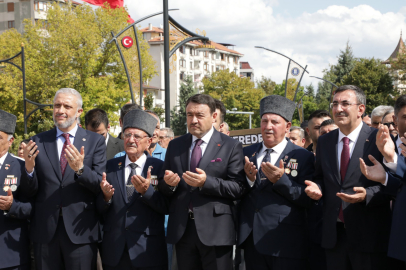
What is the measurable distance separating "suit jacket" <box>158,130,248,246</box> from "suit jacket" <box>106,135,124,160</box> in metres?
2.12

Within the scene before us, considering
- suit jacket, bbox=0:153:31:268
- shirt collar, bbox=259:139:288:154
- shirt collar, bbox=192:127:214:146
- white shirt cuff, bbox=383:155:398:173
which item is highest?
shirt collar, bbox=192:127:214:146

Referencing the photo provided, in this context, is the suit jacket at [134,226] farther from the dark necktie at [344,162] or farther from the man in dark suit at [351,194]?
the dark necktie at [344,162]

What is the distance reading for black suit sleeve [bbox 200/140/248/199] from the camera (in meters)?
4.74

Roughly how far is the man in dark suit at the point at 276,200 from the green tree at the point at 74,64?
102 feet

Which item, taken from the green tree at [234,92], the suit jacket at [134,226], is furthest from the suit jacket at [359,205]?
the green tree at [234,92]

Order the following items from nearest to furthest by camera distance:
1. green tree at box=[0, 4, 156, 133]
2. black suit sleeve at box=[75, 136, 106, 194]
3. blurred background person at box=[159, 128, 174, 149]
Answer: black suit sleeve at box=[75, 136, 106, 194]
blurred background person at box=[159, 128, 174, 149]
green tree at box=[0, 4, 156, 133]

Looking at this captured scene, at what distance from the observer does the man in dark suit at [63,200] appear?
5074 mm

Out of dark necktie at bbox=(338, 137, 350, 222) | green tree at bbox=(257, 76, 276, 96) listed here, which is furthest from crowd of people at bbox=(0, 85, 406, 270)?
green tree at bbox=(257, 76, 276, 96)

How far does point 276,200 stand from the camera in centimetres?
488

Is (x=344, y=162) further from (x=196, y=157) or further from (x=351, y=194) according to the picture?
(x=196, y=157)

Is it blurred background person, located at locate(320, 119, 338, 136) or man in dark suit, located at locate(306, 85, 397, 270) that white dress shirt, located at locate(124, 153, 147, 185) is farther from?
blurred background person, located at locate(320, 119, 338, 136)

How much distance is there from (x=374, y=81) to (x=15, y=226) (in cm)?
4679

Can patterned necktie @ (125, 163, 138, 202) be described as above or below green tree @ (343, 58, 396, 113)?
below

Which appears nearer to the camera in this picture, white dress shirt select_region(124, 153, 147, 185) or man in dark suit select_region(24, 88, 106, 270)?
man in dark suit select_region(24, 88, 106, 270)
